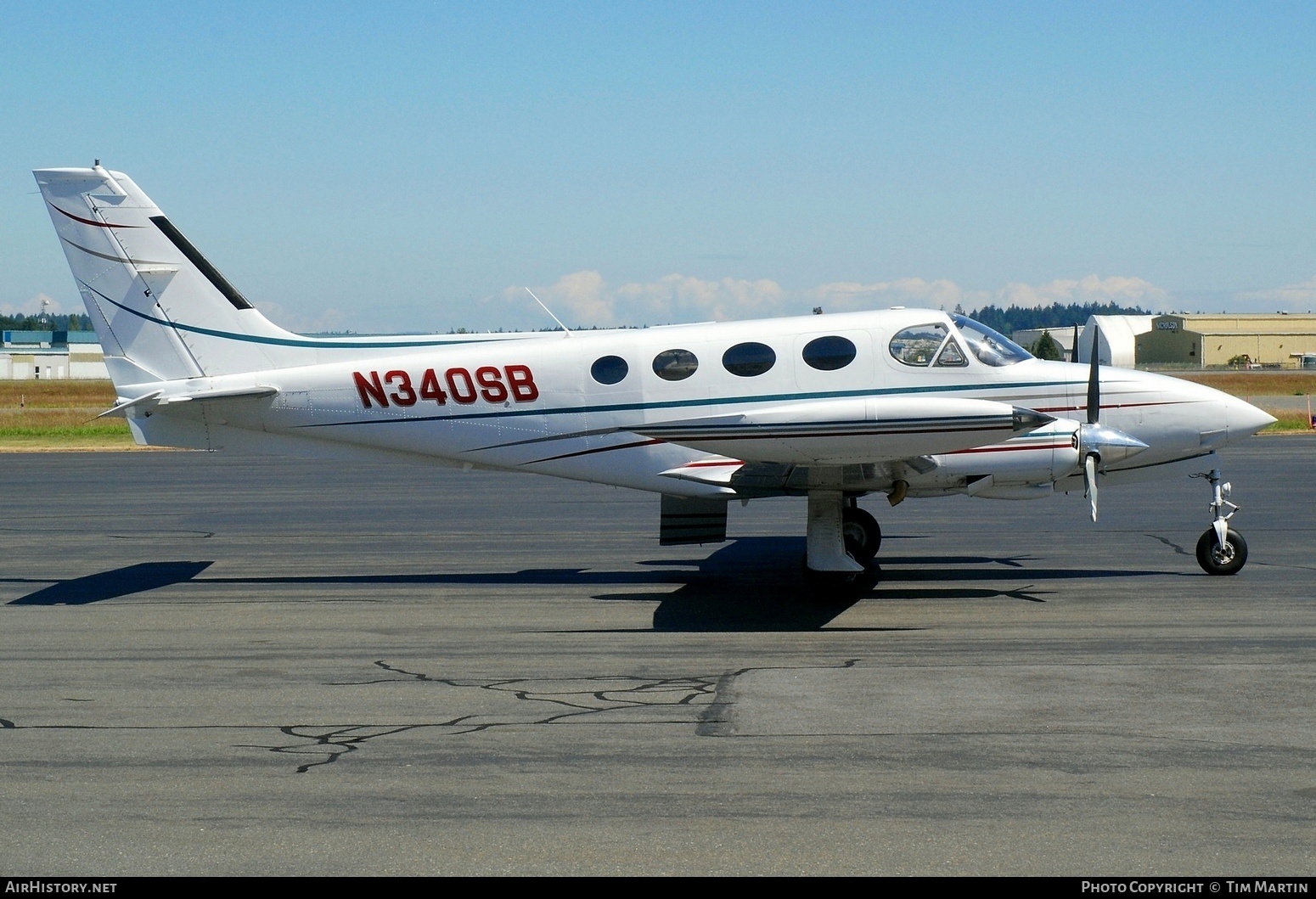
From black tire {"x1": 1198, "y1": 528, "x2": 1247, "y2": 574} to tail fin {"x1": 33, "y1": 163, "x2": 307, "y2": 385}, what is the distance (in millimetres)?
10302

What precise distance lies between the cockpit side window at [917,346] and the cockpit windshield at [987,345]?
12.2 inches

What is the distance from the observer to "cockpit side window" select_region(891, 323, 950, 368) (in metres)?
12.7

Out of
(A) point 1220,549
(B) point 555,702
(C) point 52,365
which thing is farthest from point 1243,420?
(C) point 52,365

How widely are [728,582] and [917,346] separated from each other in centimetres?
330

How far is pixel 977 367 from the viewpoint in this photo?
12711 millimetres

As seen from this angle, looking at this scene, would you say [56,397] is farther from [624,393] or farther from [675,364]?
[675,364]

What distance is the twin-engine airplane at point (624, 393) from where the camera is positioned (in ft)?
41.3

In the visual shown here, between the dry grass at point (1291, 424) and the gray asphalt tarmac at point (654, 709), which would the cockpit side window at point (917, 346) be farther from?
the dry grass at point (1291, 424)

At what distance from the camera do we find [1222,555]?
42.7ft

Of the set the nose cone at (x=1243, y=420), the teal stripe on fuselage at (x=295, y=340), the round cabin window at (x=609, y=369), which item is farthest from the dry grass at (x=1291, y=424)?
the teal stripe on fuselage at (x=295, y=340)

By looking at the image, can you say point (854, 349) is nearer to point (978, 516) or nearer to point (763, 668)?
point (763, 668)

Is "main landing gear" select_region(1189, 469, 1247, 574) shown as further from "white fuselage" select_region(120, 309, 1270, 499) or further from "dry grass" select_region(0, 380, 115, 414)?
"dry grass" select_region(0, 380, 115, 414)
